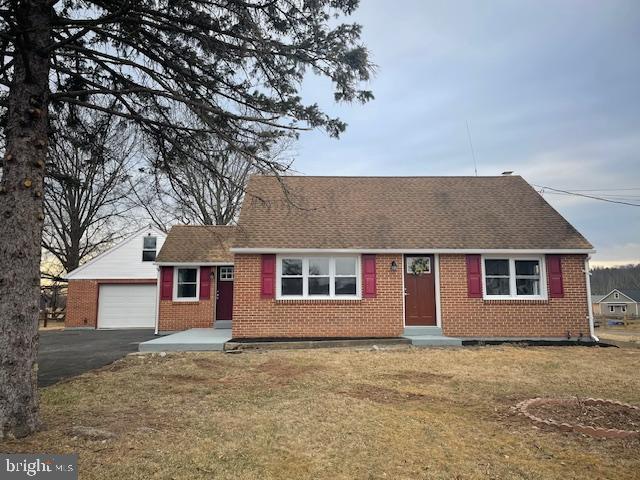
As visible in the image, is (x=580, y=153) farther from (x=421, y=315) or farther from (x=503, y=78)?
(x=421, y=315)

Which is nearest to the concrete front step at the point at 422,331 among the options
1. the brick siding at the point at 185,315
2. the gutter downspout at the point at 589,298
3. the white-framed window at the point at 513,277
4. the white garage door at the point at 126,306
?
the white-framed window at the point at 513,277

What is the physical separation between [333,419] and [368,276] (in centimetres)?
754

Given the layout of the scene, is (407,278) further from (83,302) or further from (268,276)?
(83,302)

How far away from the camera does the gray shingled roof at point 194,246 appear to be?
16.8m

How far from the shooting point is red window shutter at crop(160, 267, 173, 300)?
16953mm

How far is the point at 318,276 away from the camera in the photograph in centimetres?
1302

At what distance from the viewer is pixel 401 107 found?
12188 mm

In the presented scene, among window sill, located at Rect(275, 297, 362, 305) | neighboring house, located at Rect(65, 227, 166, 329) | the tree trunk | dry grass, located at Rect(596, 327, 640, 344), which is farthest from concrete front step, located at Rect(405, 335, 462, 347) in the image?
neighboring house, located at Rect(65, 227, 166, 329)

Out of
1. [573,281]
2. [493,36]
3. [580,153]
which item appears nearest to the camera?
[493,36]

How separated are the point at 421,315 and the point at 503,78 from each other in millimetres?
7873

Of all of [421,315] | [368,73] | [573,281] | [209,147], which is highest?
[368,73]

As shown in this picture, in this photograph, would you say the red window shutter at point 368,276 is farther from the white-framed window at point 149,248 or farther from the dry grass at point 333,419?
the white-framed window at point 149,248

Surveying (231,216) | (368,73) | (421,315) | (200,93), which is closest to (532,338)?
(421,315)

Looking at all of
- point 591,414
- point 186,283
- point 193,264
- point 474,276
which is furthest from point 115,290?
point 591,414
